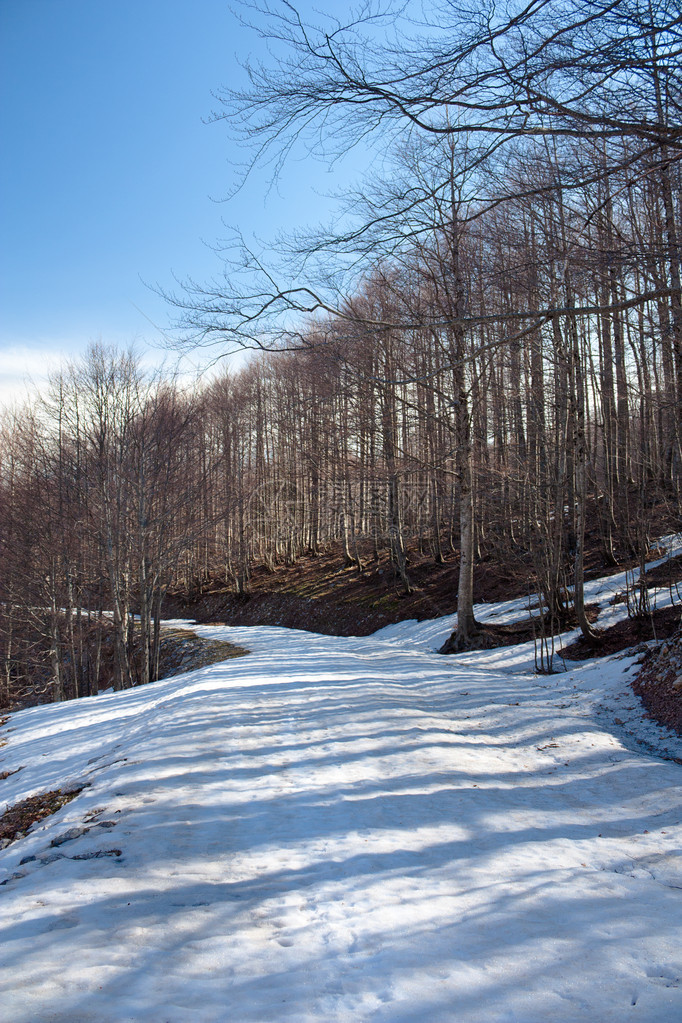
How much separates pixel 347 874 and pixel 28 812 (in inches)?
119

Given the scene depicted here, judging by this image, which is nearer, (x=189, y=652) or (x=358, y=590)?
(x=189, y=652)

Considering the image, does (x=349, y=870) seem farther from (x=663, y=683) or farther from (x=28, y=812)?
(x=663, y=683)

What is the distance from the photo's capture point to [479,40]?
443cm

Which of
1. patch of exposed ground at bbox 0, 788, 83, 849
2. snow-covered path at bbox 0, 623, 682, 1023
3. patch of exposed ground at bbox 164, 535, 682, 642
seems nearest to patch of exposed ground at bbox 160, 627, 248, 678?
patch of exposed ground at bbox 164, 535, 682, 642

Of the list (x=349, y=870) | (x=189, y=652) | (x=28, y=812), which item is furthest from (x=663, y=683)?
(x=189, y=652)

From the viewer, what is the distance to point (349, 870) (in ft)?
11.3

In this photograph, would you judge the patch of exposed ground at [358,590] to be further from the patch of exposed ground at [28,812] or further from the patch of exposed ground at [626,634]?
the patch of exposed ground at [28,812]

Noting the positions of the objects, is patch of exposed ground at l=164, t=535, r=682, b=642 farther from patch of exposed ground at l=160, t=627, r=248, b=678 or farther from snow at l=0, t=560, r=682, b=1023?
snow at l=0, t=560, r=682, b=1023

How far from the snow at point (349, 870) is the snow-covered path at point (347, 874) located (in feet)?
0.04

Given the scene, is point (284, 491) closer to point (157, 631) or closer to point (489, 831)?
point (157, 631)

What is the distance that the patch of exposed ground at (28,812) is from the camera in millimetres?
4562

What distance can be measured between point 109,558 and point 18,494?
21.4 feet

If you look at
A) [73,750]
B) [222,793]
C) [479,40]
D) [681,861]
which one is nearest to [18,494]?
[73,750]

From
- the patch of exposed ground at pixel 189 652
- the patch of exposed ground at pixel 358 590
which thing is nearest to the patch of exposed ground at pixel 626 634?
the patch of exposed ground at pixel 358 590
